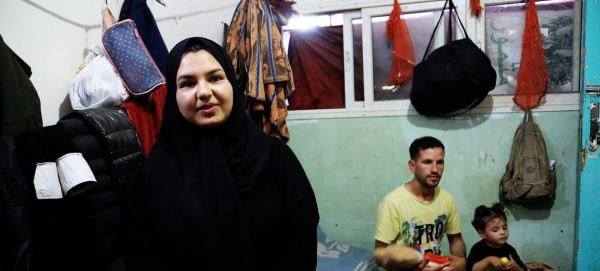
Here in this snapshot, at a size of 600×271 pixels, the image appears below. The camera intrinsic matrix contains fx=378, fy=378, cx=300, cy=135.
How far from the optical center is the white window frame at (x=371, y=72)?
251 centimetres

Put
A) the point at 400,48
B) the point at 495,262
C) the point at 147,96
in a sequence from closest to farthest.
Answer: the point at 147,96, the point at 495,262, the point at 400,48

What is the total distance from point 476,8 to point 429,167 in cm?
130

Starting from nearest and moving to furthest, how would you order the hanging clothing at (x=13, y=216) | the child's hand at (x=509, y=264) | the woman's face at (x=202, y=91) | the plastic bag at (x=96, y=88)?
the hanging clothing at (x=13, y=216)
the woman's face at (x=202, y=91)
the plastic bag at (x=96, y=88)
the child's hand at (x=509, y=264)

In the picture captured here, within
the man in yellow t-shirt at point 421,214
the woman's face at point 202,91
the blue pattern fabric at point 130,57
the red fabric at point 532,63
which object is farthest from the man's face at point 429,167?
the blue pattern fabric at point 130,57

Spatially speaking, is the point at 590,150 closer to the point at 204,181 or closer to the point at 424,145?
the point at 424,145

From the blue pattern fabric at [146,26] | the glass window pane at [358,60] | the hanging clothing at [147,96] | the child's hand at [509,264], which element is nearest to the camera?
the hanging clothing at [147,96]

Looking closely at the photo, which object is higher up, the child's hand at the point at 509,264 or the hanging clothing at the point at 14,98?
the hanging clothing at the point at 14,98

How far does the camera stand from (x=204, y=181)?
1053mm

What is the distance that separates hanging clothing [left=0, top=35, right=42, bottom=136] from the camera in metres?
1.09

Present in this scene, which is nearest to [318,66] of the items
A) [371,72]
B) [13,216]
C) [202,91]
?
[371,72]

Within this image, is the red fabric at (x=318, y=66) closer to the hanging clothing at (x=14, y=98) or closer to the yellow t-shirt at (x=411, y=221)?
the yellow t-shirt at (x=411, y=221)

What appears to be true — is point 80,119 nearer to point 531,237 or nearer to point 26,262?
point 26,262

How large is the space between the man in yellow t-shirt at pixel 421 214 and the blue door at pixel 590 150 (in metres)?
1.00

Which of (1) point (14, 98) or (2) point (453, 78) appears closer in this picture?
(1) point (14, 98)
